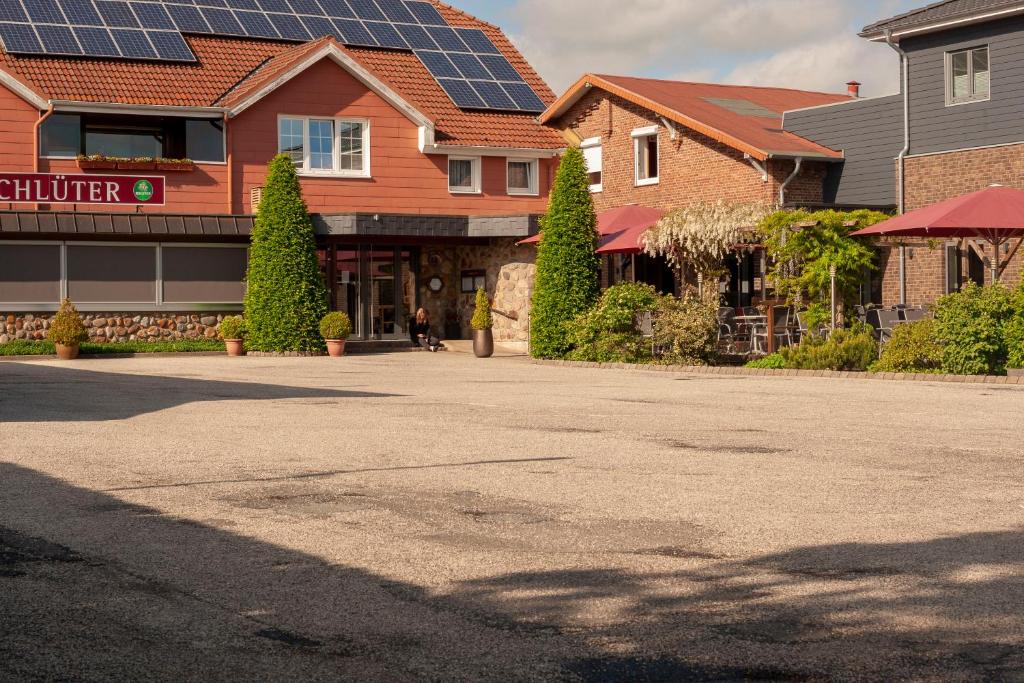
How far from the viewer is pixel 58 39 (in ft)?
109

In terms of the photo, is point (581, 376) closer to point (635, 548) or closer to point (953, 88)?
point (953, 88)

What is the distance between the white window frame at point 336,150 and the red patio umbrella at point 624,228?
5.69m

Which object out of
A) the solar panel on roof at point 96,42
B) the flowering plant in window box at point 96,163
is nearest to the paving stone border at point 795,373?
the flowering plant in window box at point 96,163

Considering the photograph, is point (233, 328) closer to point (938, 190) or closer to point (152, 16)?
point (152, 16)

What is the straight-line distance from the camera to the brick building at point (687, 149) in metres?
31.1

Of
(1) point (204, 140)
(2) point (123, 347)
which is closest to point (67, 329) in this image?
(2) point (123, 347)

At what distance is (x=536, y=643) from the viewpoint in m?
5.31

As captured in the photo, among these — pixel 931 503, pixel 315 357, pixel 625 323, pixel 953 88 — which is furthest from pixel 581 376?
pixel 931 503

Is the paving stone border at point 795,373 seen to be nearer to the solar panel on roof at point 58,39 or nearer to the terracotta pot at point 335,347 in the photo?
the terracotta pot at point 335,347

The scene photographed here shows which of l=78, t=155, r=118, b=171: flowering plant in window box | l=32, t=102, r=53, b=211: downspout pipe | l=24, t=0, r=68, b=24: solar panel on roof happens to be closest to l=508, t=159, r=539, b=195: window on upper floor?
l=78, t=155, r=118, b=171: flowering plant in window box

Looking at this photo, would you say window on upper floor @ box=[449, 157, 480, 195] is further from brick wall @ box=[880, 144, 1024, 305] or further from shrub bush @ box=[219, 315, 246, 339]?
brick wall @ box=[880, 144, 1024, 305]

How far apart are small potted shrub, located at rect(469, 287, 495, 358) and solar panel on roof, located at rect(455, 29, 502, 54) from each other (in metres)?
12.9

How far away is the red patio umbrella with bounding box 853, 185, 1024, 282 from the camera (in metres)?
21.7

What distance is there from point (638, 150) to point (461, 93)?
19.0 ft
